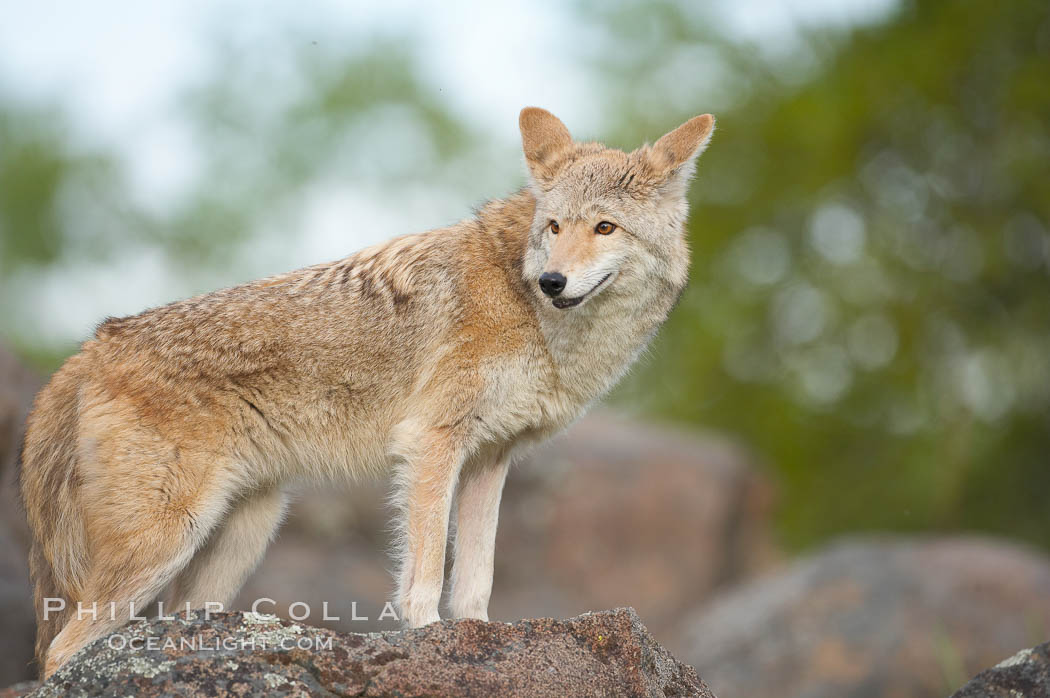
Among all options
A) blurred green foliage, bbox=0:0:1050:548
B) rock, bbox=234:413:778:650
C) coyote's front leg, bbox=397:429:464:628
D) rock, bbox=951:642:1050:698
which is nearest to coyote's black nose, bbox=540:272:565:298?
coyote's front leg, bbox=397:429:464:628

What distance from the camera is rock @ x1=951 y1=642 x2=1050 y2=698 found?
5.06 metres

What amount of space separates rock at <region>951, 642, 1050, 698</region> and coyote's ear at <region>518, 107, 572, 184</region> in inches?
144

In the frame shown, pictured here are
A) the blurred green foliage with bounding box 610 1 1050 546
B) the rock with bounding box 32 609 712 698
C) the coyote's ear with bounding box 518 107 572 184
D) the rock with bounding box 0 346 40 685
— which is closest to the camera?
the rock with bounding box 32 609 712 698

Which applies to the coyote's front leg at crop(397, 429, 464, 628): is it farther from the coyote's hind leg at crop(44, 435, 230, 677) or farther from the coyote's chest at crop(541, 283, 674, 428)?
the coyote's hind leg at crop(44, 435, 230, 677)

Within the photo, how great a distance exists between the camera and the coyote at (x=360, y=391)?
5367 millimetres

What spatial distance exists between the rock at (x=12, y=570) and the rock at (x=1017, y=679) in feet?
22.5

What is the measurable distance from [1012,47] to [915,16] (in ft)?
7.20

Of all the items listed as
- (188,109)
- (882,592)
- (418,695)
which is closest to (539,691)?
(418,695)

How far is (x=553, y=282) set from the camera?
18.0 feet

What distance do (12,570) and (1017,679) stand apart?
7882 millimetres

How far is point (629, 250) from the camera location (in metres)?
5.95

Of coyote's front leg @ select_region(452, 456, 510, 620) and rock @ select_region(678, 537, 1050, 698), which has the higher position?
rock @ select_region(678, 537, 1050, 698)

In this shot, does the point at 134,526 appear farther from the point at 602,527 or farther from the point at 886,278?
the point at 886,278

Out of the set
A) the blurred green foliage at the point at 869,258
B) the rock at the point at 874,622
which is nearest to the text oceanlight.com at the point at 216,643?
the rock at the point at 874,622
